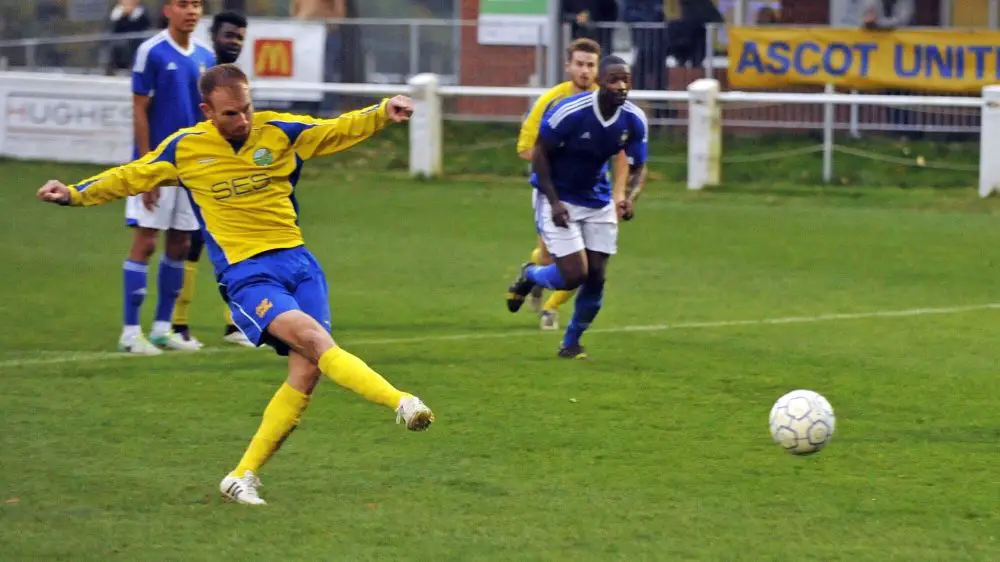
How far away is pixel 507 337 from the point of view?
34.9ft

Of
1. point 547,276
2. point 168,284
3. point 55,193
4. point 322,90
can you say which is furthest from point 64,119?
point 55,193

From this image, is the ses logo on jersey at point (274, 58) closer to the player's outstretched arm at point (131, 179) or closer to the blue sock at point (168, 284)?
the blue sock at point (168, 284)

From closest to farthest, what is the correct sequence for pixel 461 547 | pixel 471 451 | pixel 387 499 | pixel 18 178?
pixel 461 547 → pixel 387 499 → pixel 471 451 → pixel 18 178

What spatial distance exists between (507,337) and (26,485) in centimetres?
436

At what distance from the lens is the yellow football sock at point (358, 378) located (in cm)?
611

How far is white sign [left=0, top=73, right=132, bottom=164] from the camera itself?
68.1ft

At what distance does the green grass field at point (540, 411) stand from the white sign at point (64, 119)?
5.09 metres

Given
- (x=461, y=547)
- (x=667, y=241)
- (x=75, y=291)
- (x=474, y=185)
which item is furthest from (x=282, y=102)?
(x=461, y=547)

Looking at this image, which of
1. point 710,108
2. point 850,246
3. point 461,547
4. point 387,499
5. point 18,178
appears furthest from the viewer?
point 18,178

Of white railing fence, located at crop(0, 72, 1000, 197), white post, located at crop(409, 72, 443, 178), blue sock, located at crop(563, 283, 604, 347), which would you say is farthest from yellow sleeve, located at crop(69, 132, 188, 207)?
white post, located at crop(409, 72, 443, 178)

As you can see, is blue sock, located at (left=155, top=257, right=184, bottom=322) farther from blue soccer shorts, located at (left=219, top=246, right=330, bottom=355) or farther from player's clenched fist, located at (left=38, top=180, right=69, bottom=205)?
player's clenched fist, located at (left=38, top=180, right=69, bottom=205)

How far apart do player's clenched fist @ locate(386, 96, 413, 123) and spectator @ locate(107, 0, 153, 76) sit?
19.3 m

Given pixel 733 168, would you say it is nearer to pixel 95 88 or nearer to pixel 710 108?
pixel 710 108

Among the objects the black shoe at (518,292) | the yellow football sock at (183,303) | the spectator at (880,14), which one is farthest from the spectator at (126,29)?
the black shoe at (518,292)
